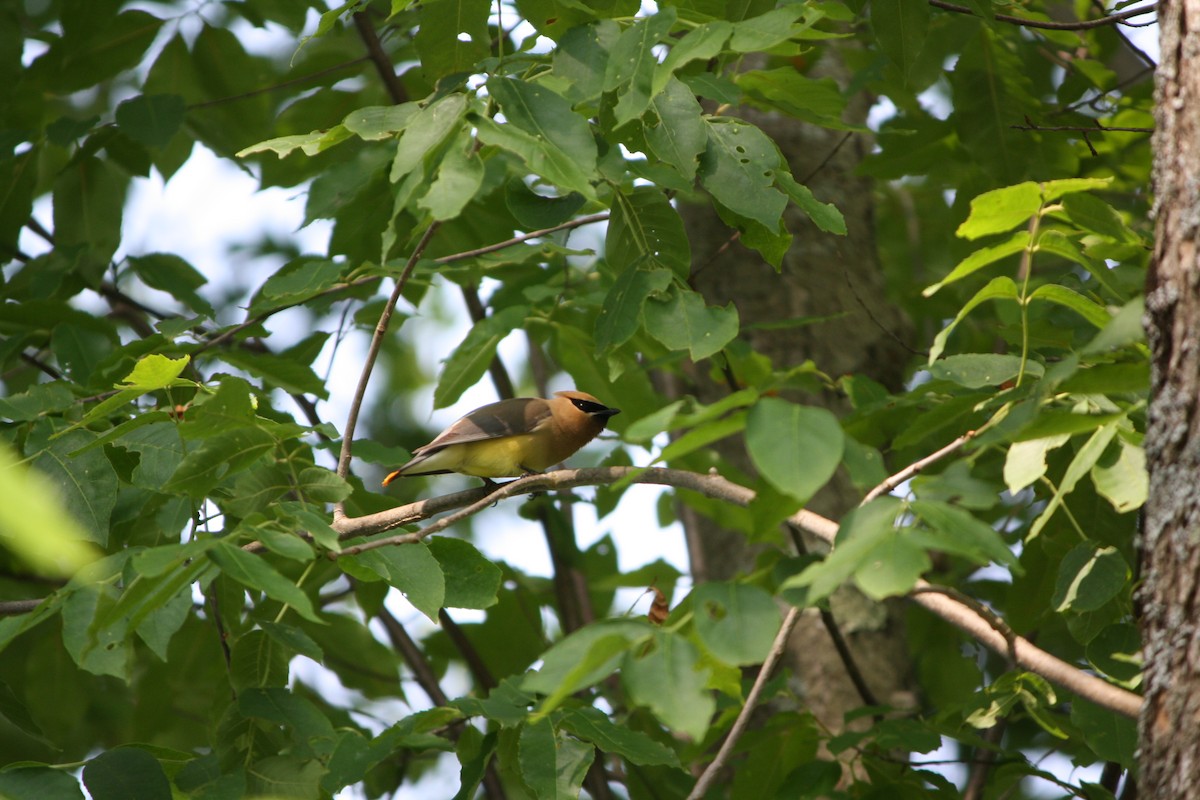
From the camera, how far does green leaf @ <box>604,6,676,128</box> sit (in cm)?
251

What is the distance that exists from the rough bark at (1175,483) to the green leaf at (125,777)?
2.26m

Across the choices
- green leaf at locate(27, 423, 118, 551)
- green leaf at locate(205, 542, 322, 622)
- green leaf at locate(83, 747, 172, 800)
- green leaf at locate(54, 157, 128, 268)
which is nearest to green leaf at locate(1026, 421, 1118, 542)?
green leaf at locate(205, 542, 322, 622)

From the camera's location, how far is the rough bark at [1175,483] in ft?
6.42

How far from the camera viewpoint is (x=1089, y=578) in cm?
283

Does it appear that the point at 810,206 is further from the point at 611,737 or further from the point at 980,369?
the point at 611,737

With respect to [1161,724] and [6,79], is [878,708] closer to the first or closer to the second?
[1161,724]

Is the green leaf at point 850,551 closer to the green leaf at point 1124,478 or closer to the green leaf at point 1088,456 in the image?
the green leaf at point 1088,456

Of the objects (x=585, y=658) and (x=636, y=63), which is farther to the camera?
(x=636, y=63)

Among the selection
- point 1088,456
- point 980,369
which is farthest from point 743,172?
point 1088,456

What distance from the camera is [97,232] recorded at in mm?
5000

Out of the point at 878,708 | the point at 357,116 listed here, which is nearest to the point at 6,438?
the point at 357,116

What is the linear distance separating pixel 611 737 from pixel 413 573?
726 millimetres

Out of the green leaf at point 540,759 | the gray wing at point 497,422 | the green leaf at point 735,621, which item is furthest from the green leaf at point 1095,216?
the gray wing at point 497,422

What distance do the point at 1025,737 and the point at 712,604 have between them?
414cm
